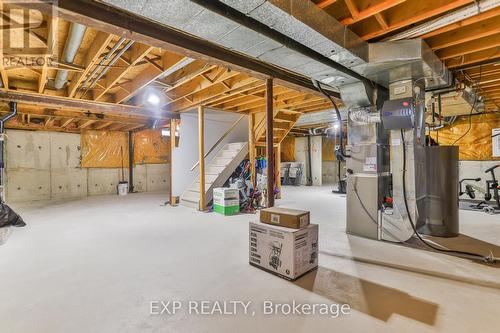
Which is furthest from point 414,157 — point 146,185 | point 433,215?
point 146,185

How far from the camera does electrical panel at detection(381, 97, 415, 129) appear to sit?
306 cm

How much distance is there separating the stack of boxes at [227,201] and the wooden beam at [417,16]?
3608 millimetres

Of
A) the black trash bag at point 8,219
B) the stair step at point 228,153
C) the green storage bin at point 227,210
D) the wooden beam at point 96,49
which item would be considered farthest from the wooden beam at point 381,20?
the black trash bag at point 8,219

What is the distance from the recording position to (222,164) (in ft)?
21.7

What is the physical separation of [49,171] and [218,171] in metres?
5.72

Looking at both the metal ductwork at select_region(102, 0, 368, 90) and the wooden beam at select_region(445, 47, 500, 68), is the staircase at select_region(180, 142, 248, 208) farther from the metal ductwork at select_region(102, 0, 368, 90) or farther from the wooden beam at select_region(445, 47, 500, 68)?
the wooden beam at select_region(445, 47, 500, 68)

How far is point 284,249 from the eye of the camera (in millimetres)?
2355

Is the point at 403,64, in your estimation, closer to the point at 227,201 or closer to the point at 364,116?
the point at 364,116

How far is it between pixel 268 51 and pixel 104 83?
3.65 meters

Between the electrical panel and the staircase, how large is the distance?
3954 millimetres

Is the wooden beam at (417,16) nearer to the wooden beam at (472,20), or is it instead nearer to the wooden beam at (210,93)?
the wooden beam at (472,20)

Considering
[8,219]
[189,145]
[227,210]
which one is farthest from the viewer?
[189,145]

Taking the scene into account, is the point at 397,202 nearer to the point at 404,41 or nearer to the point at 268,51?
the point at 404,41

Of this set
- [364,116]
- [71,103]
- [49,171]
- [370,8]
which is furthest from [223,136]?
[49,171]
